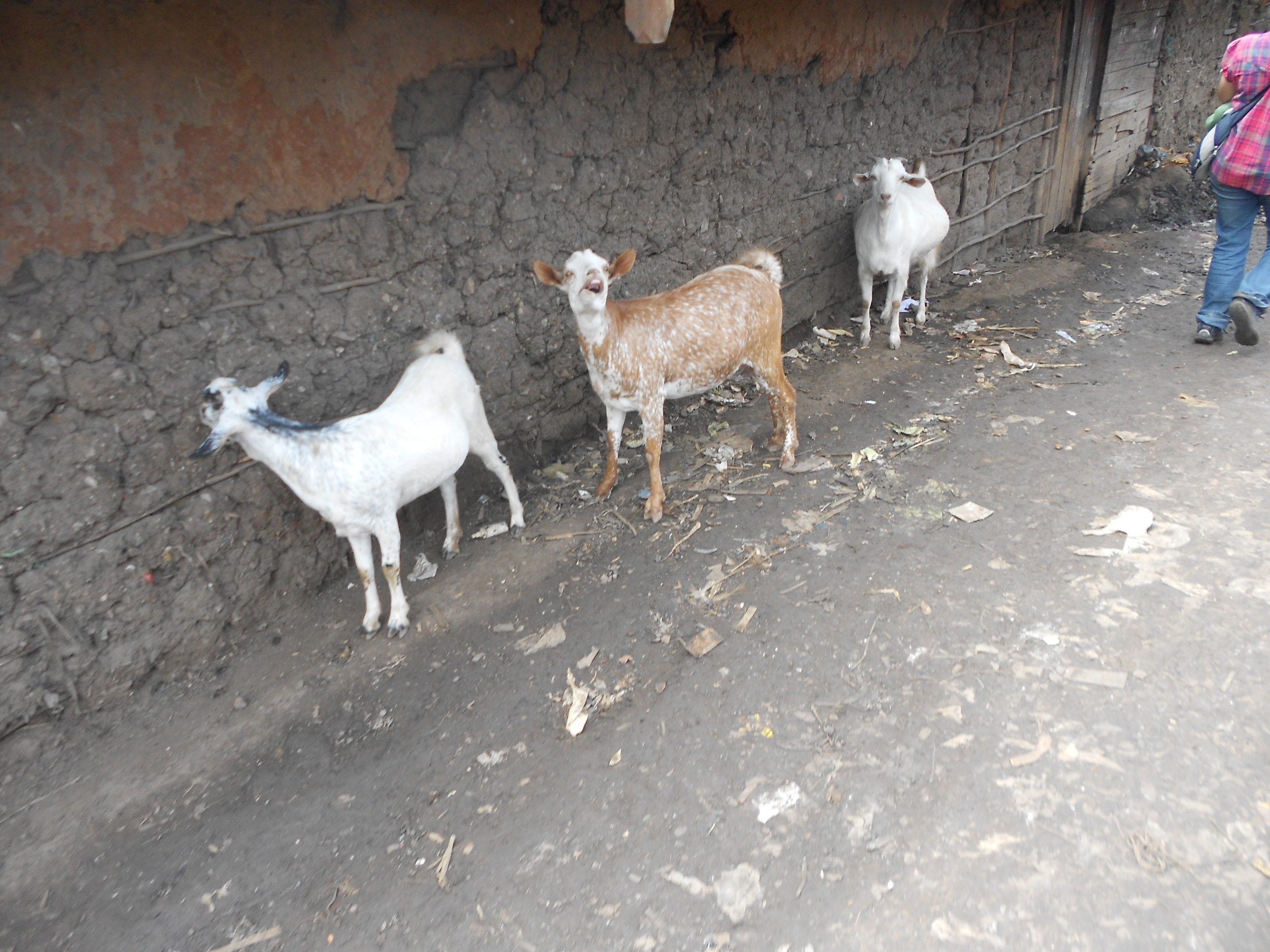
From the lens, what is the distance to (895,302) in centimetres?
663

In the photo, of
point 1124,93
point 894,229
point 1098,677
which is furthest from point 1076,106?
point 1098,677

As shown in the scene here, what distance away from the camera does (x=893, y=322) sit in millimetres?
6676

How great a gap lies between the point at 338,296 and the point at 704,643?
270 centimetres

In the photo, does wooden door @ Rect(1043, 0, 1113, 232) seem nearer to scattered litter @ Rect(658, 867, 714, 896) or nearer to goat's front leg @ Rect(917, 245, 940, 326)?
goat's front leg @ Rect(917, 245, 940, 326)

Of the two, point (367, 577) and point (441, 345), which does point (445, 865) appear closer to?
point (367, 577)

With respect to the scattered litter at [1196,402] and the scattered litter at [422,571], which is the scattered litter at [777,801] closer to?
the scattered litter at [422,571]

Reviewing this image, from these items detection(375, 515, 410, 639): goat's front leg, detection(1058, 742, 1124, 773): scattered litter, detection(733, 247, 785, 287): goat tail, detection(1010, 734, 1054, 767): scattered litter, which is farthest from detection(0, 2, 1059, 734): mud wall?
detection(1058, 742, 1124, 773): scattered litter

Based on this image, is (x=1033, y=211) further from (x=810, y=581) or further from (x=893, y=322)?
(x=810, y=581)

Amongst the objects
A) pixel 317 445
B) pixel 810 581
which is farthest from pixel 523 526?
pixel 810 581

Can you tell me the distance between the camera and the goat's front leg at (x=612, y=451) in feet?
15.1

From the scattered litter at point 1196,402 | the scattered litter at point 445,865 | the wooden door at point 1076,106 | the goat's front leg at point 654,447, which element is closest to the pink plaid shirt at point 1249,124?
the scattered litter at point 1196,402

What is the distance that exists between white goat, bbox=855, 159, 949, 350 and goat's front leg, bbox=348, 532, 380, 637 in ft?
16.2

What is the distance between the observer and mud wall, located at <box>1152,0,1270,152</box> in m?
9.94

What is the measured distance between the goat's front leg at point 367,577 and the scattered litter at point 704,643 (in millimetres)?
1678
